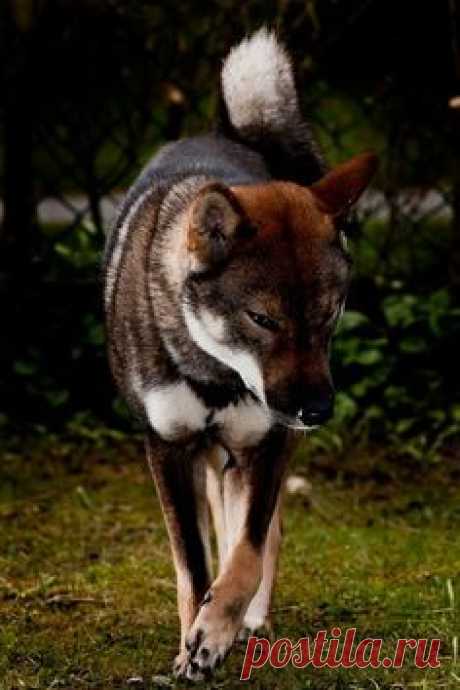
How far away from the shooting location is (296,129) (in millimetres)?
4773

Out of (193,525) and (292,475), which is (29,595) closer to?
(193,525)

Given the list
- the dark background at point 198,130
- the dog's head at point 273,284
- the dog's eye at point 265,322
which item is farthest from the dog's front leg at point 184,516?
the dark background at point 198,130

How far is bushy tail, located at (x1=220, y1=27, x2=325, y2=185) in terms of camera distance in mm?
4750

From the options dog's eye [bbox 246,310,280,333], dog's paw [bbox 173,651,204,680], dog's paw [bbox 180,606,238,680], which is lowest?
dog's paw [bbox 173,651,204,680]

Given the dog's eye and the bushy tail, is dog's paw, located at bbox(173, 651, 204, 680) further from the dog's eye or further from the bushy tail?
the bushy tail

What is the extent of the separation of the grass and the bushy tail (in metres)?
1.22

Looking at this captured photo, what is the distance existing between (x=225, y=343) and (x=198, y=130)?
3.43 meters

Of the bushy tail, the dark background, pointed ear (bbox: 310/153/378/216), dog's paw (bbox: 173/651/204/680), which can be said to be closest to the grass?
dog's paw (bbox: 173/651/204/680)

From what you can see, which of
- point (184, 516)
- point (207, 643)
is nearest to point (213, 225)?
point (184, 516)

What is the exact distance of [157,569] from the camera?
502 centimetres

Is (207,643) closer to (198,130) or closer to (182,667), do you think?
(182,667)

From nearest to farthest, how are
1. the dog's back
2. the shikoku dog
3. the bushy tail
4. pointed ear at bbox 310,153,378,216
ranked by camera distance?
the shikoku dog < pointed ear at bbox 310,153,378,216 < the dog's back < the bushy tail

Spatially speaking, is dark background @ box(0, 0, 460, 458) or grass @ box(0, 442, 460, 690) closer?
grass @ box(0, 442, 460, 690)

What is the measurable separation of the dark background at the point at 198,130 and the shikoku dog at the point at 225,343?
2253mm
